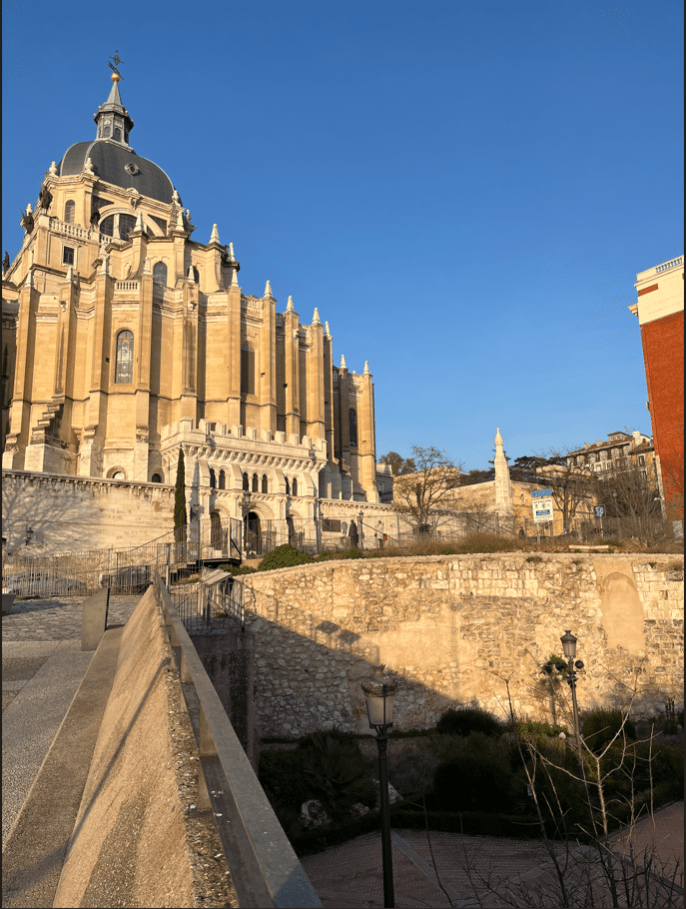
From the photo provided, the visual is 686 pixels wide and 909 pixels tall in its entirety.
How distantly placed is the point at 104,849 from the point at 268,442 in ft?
117

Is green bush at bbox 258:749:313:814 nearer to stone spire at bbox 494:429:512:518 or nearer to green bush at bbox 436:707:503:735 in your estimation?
green bush at bbox 436:707:503:735

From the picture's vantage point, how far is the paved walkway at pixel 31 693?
5.55m

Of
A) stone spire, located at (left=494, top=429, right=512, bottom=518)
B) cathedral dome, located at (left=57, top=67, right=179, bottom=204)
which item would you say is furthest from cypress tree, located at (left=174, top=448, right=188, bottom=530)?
cathedral dome, located at (left=57, top=67, right=179, bottom=204)

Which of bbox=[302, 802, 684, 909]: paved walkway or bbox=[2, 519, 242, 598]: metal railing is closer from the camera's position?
bbox=[302, 802, 684, 909]: paved walkway

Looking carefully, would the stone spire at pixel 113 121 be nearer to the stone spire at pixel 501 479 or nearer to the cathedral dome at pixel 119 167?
the cathedral dome at pixel 119 167

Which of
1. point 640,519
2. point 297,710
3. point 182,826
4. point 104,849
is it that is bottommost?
point 297,710

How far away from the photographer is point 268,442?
3862 cm

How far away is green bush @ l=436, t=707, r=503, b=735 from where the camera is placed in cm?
1777

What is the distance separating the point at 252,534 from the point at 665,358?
2548cm

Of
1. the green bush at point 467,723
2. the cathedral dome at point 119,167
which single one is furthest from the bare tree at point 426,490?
the cathedral dome at point 119,167

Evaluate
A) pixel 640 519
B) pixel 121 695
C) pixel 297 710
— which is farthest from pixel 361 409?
pixel 121 695

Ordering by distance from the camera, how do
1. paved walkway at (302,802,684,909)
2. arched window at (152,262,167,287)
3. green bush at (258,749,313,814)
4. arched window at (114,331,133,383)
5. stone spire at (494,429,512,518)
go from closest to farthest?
paved walkway at (302,802,684,909)
green bush at (258,749,313,814)
stone spire at (494,429,512,518)
arched window at (114,331,133,383)
arched window at (152,262,167,287)

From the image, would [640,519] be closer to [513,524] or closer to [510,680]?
[513,524]

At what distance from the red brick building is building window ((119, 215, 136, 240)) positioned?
41049mm
